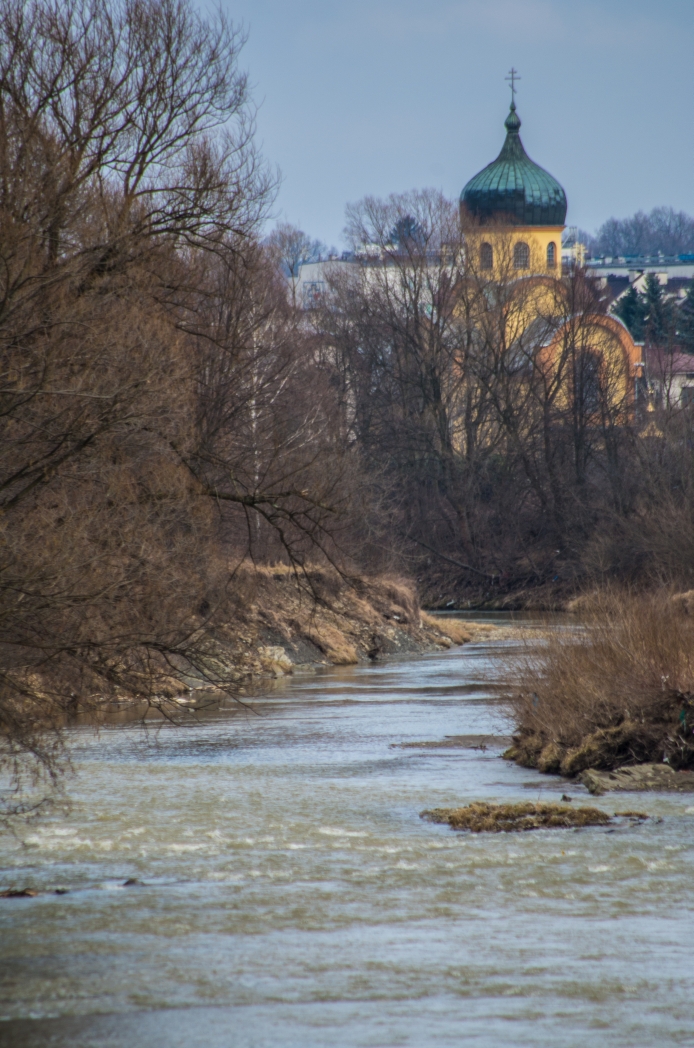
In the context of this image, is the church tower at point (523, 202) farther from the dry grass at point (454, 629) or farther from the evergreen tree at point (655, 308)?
the dry grass at point (454, 629)

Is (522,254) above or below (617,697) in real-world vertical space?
above

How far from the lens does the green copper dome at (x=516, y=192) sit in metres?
70.6

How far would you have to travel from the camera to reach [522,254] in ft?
228

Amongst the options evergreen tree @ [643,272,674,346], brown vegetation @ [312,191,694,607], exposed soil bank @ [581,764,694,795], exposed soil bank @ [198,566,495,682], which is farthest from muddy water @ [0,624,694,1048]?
evergreen tree @ [643,272,674,346]

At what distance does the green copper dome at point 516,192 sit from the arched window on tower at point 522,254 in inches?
46.8

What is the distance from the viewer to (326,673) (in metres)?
33.6

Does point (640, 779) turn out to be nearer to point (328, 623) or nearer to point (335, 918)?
point (335, 918)

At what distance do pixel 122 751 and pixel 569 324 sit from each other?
144 feet

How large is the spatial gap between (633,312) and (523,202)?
25.5 meters

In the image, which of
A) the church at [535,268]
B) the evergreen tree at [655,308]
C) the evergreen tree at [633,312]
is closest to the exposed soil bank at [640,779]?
the church at [535,268]

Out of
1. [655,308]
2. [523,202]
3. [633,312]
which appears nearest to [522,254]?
[523,202]

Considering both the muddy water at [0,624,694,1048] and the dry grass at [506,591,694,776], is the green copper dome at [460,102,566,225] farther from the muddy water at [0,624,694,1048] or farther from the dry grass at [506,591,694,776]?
the muddy water at [0,624,694,1048]

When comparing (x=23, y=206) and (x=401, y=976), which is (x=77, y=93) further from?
(x=401, y=976)

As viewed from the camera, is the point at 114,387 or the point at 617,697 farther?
the point at 617,697
